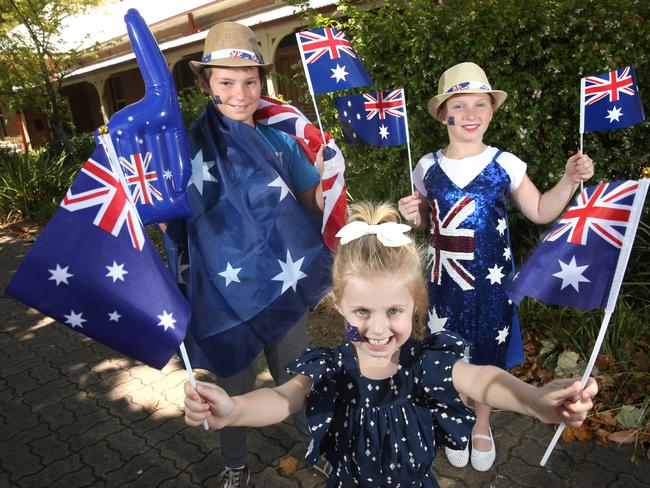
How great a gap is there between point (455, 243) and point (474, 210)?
18cm

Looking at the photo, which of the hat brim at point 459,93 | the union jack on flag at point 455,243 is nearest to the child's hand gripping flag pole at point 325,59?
the hat brim at point 459,93

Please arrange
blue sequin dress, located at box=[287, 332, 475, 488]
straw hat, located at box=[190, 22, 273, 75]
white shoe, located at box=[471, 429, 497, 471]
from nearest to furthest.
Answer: blue sequin dress, located at box=[287, 332, 475, 488]
straw hat, located at box=[190, 22, 273, 75]
white shoe, located at box=[471, 429, 497, 471]

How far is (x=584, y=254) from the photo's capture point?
1.43m

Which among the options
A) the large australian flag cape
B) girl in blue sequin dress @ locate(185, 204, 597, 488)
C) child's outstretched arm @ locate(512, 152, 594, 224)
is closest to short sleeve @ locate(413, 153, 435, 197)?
child's outstretched arm @ locate(512, 152, 594, 224)

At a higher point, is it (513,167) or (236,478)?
(513,167)

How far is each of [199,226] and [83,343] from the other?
346cm

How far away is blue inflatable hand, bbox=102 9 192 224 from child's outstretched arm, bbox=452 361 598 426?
119 centimetres

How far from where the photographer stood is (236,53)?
208cm

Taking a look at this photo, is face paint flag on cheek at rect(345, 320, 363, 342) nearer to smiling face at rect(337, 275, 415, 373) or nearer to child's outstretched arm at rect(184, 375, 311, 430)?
smiling face at rect(337, 275, 415, 373)

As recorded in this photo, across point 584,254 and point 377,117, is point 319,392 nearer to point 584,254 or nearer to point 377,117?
point 584,254

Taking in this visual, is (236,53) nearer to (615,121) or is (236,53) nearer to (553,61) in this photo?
(615,121)

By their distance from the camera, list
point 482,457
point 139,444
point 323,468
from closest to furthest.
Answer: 1. point 482,457
2. point 323,468
3. point 139,444

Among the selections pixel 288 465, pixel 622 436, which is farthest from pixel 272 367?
pixel 622 436

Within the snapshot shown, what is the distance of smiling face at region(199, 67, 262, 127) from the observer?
2.11 m
